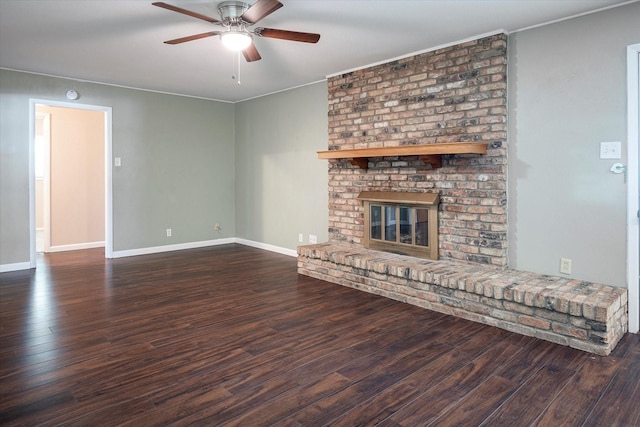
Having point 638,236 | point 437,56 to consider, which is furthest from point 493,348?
point 437,56

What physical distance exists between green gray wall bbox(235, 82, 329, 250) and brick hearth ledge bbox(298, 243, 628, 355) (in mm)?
1437

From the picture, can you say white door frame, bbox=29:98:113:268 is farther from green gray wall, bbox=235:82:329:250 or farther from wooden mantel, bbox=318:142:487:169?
wooden mantel, bbox=318:142:487:169

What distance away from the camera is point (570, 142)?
3248 mm

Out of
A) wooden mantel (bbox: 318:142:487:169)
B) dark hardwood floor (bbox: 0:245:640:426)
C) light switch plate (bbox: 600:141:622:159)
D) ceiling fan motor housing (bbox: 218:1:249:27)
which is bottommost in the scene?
dark hardwood floor (bbox: 0:245:640:426)

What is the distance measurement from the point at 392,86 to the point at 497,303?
246 cm

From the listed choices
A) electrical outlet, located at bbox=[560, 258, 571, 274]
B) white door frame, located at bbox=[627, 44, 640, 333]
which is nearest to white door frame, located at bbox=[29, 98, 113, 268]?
electrical outlet, located at bbox=[560, 258, 571, 274]

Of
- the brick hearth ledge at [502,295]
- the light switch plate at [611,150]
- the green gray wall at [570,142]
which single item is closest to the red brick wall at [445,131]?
the green gray wall at [570,142]

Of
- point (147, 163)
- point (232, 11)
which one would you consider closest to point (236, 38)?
point (232, 11)

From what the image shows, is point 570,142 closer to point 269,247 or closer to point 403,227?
point 403,227

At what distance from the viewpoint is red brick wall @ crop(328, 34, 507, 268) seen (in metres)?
3.62

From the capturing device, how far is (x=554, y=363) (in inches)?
98.1

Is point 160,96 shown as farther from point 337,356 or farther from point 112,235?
point 337,356

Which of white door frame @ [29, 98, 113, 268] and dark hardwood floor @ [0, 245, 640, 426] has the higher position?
white door frame @ [29, 98, 113, 268]

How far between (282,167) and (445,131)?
8.80ft
